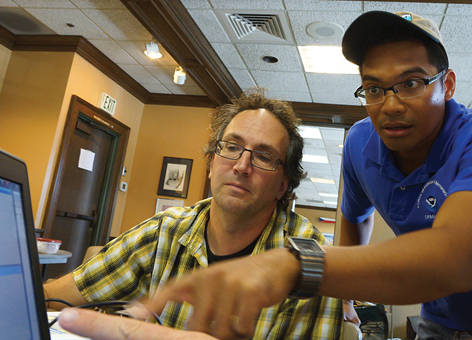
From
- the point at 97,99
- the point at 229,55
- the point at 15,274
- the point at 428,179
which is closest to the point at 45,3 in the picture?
the point at 97,99

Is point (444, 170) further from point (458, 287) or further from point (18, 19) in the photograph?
point (18, 19)

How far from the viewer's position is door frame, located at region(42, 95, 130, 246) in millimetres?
4629

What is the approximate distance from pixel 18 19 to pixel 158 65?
5.24 feet

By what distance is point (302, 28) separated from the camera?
3.86 meters

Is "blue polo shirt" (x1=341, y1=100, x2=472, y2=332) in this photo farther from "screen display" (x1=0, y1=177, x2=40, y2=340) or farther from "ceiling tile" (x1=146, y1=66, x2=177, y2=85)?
"ceiling tile" (x1=146, y1=66, x2=177, y2=85)

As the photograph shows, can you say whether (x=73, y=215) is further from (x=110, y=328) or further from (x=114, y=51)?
(x=110, y=328)

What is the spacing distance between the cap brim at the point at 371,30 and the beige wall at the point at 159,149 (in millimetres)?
4934

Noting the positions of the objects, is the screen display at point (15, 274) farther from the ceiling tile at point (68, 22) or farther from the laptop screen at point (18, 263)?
the ceiling tile at point (68, 22)

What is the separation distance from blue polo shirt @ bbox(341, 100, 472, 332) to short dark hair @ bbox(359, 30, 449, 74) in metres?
0.11

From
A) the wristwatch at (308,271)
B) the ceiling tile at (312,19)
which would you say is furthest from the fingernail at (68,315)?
the ceiling tile at (312,19)

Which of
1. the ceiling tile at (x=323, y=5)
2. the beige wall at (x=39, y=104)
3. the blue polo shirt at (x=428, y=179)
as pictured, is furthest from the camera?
the beige wall at (x=39, y=104)

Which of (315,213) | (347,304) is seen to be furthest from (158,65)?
(315,213)

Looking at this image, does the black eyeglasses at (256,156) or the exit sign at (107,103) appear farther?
the exit sign at (107,103)

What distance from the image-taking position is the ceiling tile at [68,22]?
13.7ft
